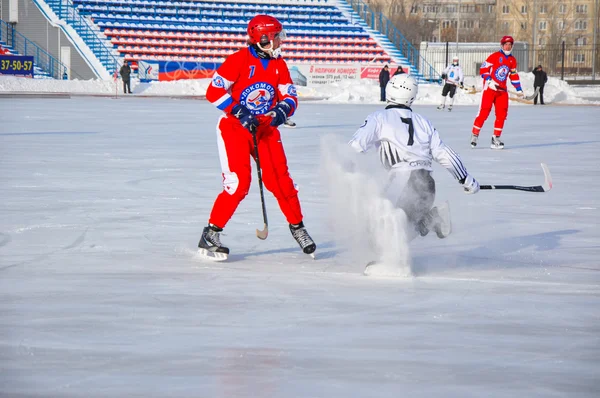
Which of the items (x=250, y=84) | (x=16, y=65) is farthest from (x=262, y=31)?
(x=16, y=65)

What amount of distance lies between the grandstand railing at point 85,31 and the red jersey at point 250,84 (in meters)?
33.3

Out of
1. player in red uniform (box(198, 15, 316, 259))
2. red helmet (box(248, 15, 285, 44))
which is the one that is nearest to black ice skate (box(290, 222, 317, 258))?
player in red uniform (box(198, 15, 316, 259))

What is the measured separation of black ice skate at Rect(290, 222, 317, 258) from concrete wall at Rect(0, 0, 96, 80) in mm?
34140

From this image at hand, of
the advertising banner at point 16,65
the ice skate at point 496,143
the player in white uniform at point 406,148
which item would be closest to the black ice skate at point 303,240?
the player in white uniform at point 406,148

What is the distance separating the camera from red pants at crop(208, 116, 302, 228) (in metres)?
5.43

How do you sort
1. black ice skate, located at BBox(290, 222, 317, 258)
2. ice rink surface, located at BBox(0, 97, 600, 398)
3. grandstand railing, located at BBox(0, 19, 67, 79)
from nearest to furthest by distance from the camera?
ice rink surface, located at BBox(0, 97, 600, 398), black ice skate, located at BBox(290, 222, 317, 258), grandstand railing, located at BBox(0, 19, 67, 79)

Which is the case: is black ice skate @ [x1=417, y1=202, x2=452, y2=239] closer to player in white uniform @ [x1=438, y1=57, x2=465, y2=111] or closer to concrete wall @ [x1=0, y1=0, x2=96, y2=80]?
player in white uniform @ [x1=438, y1=57, x2=465, y2=111]

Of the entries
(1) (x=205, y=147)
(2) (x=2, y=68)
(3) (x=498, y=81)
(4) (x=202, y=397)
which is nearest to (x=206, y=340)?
(4) (x=202, y=397)

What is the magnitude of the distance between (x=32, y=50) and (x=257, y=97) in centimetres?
3566

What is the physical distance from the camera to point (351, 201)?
17.3 feet

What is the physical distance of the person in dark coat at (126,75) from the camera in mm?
33906

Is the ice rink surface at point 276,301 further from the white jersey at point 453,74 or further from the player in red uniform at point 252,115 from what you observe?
the white jersey at point 453,74

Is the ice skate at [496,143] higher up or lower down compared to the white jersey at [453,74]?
lower down

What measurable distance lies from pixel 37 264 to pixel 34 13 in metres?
36.0
